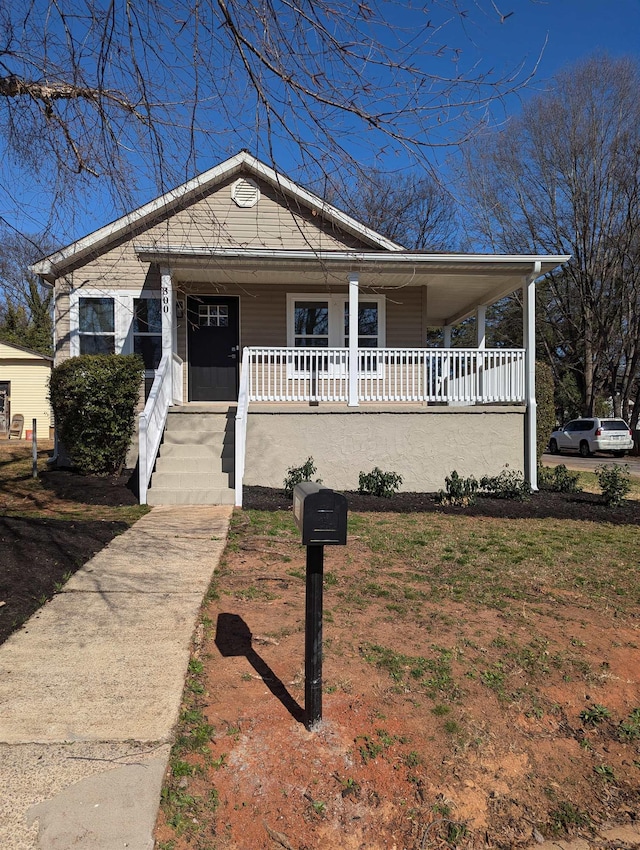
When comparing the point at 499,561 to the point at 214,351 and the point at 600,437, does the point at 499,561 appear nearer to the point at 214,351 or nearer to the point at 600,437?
the point at 214,351

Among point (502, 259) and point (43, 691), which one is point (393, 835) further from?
point (502, 259)

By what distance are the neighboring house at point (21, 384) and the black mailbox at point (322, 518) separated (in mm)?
21662

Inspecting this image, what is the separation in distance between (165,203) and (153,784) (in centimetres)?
473

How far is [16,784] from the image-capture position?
Answer: 222 cm

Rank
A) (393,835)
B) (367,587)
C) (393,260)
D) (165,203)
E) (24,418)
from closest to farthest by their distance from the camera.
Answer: (393,835) → (367,587) → (165,203) → (393,260) → (24,418)

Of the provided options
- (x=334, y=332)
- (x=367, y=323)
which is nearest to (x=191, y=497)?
(x=334, y=332)

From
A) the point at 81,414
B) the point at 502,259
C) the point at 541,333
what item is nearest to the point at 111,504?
the point at 81,414

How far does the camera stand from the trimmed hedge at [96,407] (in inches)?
360

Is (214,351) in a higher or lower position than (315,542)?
higher

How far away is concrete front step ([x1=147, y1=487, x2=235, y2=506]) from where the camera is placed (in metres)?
8.27

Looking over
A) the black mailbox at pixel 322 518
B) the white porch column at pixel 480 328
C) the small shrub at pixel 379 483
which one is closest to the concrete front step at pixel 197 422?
the small shrub at pixel 379 483

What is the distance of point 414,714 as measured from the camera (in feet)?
9.46

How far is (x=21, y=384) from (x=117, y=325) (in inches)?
496

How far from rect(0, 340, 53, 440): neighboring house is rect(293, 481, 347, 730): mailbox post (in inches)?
848
